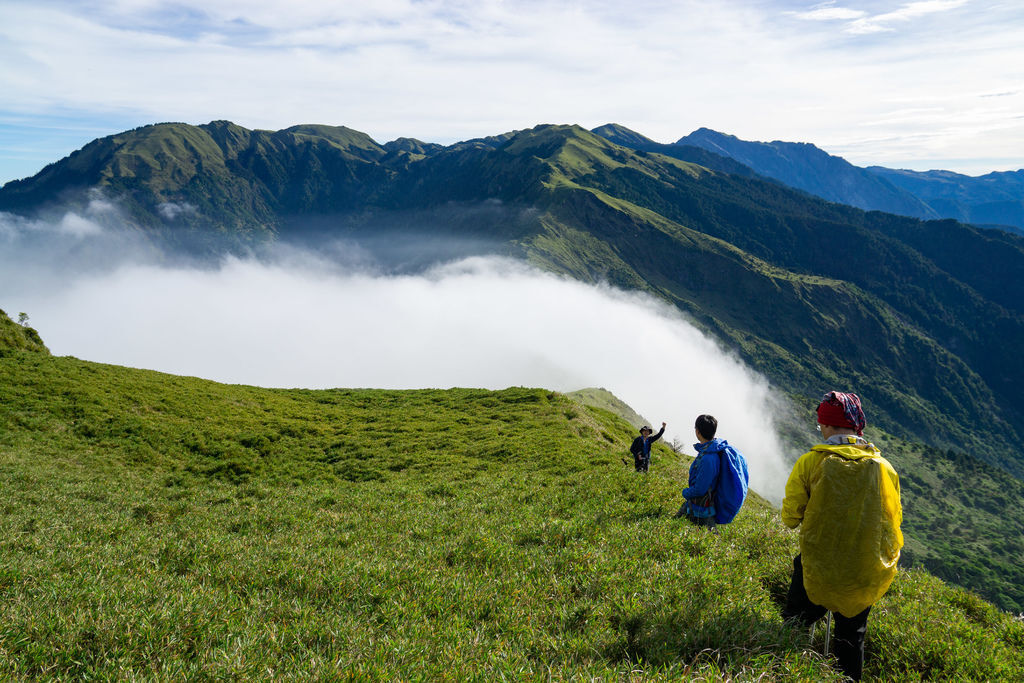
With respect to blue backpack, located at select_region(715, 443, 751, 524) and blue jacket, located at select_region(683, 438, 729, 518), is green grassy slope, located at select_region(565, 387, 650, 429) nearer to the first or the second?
blue jacket, located at select_region(683, 438, 729, 518)

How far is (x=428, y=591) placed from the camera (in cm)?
810

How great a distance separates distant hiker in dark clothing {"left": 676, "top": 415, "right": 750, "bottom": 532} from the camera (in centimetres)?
1038

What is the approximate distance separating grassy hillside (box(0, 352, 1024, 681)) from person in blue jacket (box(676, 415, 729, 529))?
0.54 meters

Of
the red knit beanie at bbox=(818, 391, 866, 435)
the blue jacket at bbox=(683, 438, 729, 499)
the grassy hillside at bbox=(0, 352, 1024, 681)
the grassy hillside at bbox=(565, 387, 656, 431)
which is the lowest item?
the grassy hillside at bbox=(565, 387, 656, 431)

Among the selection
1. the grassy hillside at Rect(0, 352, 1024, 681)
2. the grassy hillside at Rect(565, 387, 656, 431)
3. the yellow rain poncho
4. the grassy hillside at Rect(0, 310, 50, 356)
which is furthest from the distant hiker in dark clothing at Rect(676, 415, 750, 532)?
the grassy hillside at Rect(565, 387, 656, 431)

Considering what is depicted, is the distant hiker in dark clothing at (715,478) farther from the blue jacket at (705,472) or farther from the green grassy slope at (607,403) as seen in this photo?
the green grassy slope at (607,403)

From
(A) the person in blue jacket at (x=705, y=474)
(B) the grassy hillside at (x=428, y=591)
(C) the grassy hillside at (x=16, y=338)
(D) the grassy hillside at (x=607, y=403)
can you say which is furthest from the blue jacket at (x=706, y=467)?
(D) the grassy hillside at (x=607, y=403)

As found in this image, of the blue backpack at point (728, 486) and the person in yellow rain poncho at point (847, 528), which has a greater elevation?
the person in yellow rain poncho at point (847, 528)

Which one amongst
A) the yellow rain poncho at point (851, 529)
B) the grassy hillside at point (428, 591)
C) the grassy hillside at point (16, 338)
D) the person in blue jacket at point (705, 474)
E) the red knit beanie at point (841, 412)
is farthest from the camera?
the grassy hillside at point (16, 338)

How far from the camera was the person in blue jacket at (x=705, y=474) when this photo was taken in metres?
10.3

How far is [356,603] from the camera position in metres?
7.67

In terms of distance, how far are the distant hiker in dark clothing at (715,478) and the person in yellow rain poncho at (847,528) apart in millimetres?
3619

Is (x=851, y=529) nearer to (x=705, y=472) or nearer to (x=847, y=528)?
(x=847, y=528)

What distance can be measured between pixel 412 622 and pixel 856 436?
6820mm
